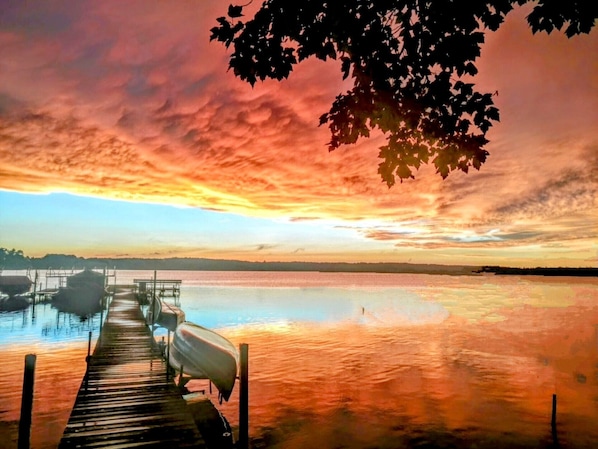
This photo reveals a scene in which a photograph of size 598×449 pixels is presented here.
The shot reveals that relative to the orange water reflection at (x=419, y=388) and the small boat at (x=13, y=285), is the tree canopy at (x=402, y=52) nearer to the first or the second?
the orange water reflection at (x=419, y=388)

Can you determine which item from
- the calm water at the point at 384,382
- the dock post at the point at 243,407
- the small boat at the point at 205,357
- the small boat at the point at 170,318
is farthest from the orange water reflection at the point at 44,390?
the dock post at the point at 243,407

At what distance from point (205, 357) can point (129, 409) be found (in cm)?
474

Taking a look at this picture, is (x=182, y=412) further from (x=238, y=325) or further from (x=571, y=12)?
→ (x=238, y=325)

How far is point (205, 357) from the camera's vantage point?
15852 millimetres

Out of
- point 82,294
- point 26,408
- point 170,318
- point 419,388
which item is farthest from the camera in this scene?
point 82,294

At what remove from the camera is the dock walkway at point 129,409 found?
30.8 ft

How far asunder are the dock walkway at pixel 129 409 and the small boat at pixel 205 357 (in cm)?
89

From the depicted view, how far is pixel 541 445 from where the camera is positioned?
15422 millimetres

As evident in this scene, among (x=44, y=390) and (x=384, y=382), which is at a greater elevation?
(x=44, y=390)

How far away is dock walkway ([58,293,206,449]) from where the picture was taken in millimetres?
9375

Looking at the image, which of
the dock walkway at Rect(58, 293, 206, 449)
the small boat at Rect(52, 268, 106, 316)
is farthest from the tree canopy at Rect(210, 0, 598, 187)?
the small boat at Rect(52, 268, 106, 316)

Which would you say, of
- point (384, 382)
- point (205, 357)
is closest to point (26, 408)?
point (205, 357)

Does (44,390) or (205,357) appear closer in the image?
(205,357)

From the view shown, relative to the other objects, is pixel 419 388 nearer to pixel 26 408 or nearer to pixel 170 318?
pixel 170 318
